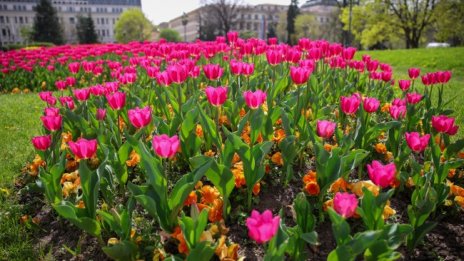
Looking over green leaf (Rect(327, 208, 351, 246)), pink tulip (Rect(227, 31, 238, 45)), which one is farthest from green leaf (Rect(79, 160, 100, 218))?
pink tulip (Rect(227, 31, 238, 45))

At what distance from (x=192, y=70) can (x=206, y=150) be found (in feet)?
3.40

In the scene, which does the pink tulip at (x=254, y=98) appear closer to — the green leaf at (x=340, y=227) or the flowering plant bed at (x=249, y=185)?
the flowering plant bed at (x=249, y=185)

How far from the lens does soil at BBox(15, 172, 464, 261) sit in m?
1.95

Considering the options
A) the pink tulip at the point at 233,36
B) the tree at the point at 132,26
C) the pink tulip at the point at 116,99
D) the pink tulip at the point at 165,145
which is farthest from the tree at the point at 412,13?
the tree at the point at 132,26

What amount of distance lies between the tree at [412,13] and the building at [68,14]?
7024cm

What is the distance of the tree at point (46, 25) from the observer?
49.1 m

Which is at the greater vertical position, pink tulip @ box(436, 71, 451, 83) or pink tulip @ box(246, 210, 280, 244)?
pink tulip @ box(436, 71, 451, 83)

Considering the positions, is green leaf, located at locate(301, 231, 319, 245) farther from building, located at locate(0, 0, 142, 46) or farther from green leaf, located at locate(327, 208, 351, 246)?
Answer: building, located at locate(0, 0, 142, 46)

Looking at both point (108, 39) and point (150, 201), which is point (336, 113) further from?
point (108, 39)

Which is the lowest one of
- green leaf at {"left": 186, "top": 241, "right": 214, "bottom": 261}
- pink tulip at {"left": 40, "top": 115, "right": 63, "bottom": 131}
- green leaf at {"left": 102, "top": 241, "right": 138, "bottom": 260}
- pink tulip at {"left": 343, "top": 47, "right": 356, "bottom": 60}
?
green leaf at {"left": 102, "top": 241, "right": 138, "bottom": 260}

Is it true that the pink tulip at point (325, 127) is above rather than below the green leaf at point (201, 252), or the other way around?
above

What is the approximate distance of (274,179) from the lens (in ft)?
8.32

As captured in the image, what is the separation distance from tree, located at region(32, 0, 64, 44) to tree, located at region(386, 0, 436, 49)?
41.7 meters

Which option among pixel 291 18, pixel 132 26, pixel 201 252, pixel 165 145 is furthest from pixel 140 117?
pixel 132 26
